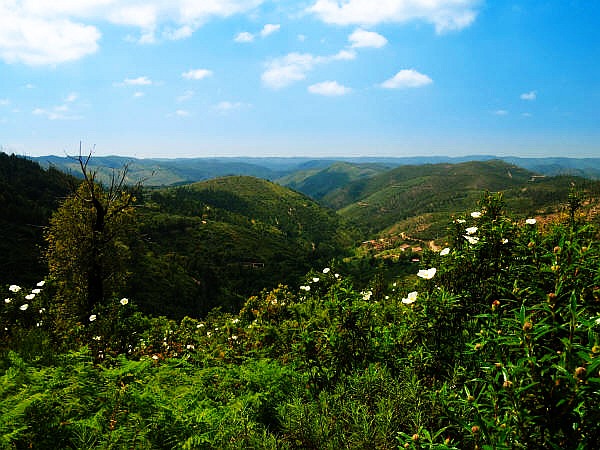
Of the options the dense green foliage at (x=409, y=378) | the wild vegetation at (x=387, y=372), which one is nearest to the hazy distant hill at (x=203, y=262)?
the wild vegetation at (x=387, y=372)

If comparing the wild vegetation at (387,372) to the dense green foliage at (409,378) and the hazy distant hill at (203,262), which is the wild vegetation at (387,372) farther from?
the hazy distant hill at (203,262)

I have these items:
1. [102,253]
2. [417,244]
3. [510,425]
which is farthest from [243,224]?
[510,425]

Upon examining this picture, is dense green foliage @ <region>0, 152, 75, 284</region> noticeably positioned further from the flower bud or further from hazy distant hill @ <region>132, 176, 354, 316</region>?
hazy distant hill @ <region>132, 176, 354, 316</region>

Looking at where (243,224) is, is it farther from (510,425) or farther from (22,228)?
(510,425)

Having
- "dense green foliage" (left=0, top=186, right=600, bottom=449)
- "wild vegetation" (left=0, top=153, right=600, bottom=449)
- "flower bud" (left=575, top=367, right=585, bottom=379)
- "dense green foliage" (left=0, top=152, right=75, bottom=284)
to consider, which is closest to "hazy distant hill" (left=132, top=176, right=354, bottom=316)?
"dense green foliage" (left=0, top=152, right=75, bottom=284)

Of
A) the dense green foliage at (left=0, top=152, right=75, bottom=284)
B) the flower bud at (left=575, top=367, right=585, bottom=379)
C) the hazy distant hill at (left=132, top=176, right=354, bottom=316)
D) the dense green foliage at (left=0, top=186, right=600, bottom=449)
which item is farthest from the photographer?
the hazy distant hill at (left=132, top=176, right=354, bottom=316)

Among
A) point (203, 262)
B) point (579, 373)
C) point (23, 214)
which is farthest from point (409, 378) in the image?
point (23, 214)

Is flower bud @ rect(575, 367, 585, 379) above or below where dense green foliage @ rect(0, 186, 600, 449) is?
above

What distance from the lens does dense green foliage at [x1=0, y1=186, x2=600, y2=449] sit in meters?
2.21

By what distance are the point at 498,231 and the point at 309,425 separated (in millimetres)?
3917

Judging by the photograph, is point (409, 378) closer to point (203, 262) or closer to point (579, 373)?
point (579, 373)

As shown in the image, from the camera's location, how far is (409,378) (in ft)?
15.3

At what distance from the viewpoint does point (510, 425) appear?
2.27m

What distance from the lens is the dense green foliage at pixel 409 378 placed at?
2.21 metres
